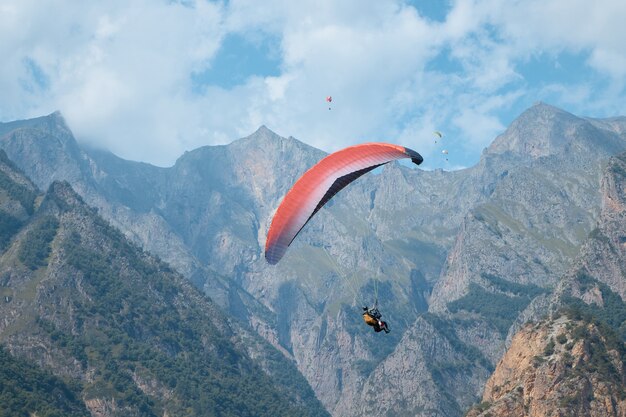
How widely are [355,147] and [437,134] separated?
44.3 m

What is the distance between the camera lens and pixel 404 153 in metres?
81.4

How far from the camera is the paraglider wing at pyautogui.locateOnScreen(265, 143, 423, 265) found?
81.9 metres

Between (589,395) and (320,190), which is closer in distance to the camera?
(320,190)

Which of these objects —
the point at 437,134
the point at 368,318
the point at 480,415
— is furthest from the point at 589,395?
the point at 368,318

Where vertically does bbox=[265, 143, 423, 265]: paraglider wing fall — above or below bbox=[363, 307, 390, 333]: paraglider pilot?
above

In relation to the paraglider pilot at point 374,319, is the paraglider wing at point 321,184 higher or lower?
higher

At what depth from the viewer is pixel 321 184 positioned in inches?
3255

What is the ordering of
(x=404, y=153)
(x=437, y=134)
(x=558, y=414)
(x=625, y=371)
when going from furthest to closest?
1. (x=625, y=371)
2. (x=558, y=414)
3. (x=437, y=134)
4. (x=404, y=153)

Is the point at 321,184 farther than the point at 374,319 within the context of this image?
No

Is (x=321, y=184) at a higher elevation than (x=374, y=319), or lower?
higher

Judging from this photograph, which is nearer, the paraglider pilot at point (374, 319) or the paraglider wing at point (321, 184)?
the paraglider wing at point (321, 184)

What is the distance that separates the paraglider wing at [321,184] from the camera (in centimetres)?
8194

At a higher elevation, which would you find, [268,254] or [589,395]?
[589,395]

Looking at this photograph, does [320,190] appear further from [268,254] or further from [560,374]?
[560,374]
